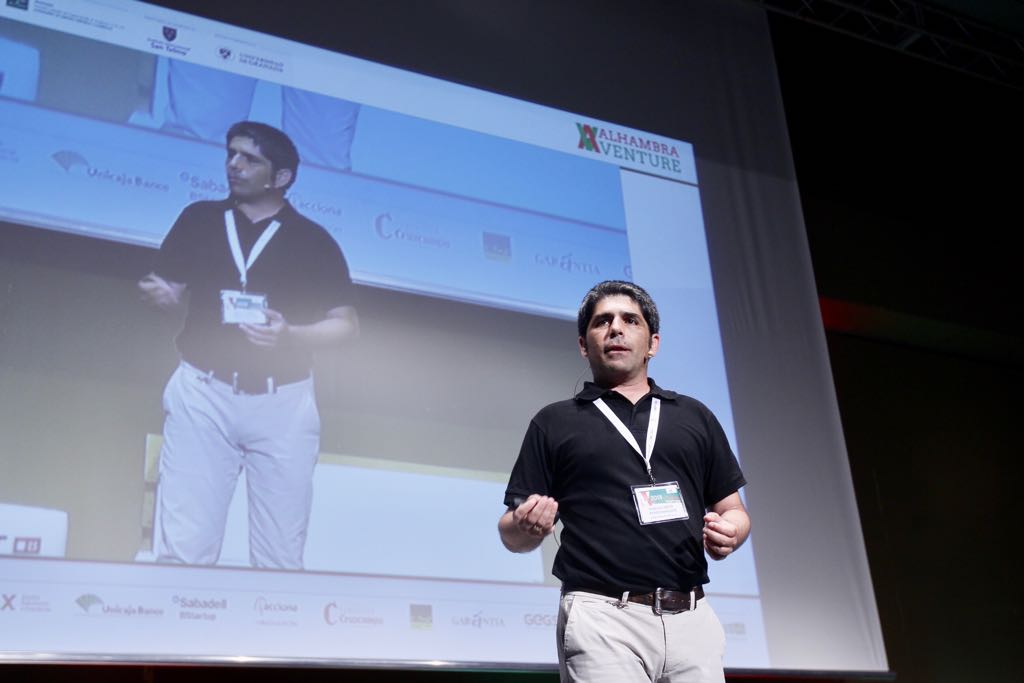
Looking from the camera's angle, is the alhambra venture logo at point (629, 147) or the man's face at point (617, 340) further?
the alhambra venture logo at point (629, 147)

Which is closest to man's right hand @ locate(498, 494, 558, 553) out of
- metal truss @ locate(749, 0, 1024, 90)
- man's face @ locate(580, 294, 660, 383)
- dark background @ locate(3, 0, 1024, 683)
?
man's face @ locate(580, 294, 660, 383)

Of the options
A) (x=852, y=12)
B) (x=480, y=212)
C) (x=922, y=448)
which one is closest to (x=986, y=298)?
(x=922, y=448)

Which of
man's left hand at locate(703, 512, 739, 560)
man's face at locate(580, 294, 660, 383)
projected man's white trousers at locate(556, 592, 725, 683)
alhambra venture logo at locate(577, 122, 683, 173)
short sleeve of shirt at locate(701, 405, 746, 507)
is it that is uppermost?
alhambra venture logo at locate(577, 122, 683, 173)

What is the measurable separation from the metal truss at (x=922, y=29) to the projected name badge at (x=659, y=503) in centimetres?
356

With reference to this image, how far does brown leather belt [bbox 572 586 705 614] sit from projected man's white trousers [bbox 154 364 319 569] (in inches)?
54.5

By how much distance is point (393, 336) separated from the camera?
10.1 ft

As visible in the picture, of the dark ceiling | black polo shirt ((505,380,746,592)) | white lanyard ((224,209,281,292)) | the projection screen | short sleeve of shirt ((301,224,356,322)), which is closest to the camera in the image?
black polo shirt ((505,380,746,592))

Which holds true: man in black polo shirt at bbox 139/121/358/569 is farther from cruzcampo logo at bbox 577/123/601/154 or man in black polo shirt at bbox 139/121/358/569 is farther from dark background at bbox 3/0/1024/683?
dark background at bbox 3/0/1024/683

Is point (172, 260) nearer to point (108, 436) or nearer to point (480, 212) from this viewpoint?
point (108, 436)

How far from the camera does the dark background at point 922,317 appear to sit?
16.8 feet

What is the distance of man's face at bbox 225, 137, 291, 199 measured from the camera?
3.01m

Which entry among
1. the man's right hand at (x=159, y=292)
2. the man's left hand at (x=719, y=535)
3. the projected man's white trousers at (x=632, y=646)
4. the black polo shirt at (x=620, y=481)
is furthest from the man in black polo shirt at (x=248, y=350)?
the man's left hand at (x=719, y=535)

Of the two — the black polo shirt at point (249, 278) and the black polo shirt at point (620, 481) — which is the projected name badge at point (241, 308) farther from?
the black polo shirt at point (620, 481)

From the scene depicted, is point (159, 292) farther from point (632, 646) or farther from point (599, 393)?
point (632, 646)
